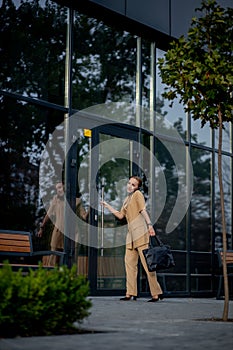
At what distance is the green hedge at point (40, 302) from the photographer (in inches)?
220

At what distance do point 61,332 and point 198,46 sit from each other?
4267mm

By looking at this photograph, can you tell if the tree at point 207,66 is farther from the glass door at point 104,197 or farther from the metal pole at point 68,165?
the glass door at point 104,197

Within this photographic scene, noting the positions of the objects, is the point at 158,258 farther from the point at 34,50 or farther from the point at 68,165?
the point at 34,50

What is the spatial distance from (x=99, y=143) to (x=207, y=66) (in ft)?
15.9

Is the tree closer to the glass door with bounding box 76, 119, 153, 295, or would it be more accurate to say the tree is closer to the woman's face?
the woman's face

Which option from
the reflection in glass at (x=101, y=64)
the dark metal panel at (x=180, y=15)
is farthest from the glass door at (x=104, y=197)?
the dark metal panel at (x=180, y=15)

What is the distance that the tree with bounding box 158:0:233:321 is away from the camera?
8.88 m

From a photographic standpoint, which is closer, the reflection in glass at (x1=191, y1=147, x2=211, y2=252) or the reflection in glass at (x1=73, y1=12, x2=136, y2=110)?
the reflection in glass at (x1=73, y1=12, x2=136, y2=110)

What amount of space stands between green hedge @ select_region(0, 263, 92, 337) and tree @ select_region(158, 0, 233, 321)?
3231 millimetres

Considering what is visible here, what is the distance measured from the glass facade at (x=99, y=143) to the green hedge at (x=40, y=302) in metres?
5.40

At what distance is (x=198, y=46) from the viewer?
9047mm

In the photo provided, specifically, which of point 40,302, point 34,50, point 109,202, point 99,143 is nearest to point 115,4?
point 34,50

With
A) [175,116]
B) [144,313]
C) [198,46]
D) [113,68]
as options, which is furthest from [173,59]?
[175,116]

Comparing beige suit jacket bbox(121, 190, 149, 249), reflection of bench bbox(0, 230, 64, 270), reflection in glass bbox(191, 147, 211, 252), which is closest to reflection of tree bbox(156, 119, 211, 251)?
reflection in glass bbox(191, 147, 211, 252)
